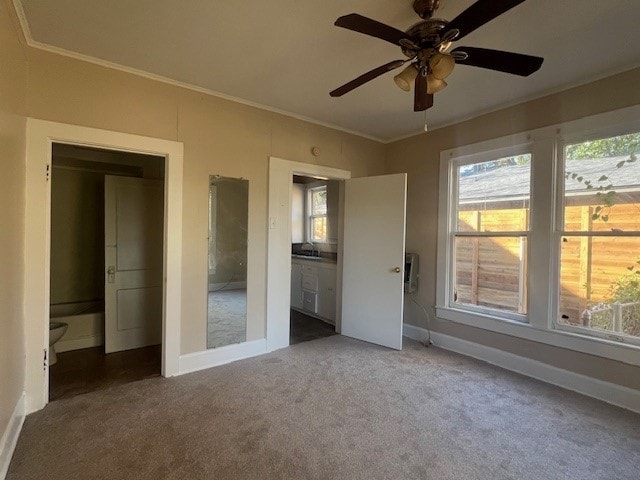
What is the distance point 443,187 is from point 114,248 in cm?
367

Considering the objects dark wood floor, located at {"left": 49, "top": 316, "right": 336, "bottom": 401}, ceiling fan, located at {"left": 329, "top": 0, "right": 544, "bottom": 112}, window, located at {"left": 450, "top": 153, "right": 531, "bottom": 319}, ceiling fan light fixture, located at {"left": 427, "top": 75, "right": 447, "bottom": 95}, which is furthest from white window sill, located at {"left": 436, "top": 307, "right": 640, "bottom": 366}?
ceiling fan light fixture, located at {"left": 427, "top": 75, "right": 447, "bottom": 95}

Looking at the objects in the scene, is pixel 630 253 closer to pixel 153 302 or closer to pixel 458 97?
pixel 458 97

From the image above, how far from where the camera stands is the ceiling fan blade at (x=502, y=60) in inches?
63.2

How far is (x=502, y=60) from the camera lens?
1679mm

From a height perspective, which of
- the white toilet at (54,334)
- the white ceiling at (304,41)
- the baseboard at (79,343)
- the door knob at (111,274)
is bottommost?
the baseboard at (79,343)

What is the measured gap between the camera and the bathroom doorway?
119 inches

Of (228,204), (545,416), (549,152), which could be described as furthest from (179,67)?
(545,416)

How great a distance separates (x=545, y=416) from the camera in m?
2.26

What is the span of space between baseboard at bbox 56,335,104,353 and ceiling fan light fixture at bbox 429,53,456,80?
4086mm

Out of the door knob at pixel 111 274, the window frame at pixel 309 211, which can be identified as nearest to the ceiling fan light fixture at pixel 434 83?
the door knob at pixel 111 274

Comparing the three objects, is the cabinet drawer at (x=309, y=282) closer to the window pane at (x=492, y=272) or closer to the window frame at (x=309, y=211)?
the window frame at (x=309, y=211)

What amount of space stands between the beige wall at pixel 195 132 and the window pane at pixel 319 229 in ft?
5.77

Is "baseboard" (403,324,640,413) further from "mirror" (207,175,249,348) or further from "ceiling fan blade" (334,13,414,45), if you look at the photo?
"ceiling fan blade" (334,13,414,45)

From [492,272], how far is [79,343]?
445cm
